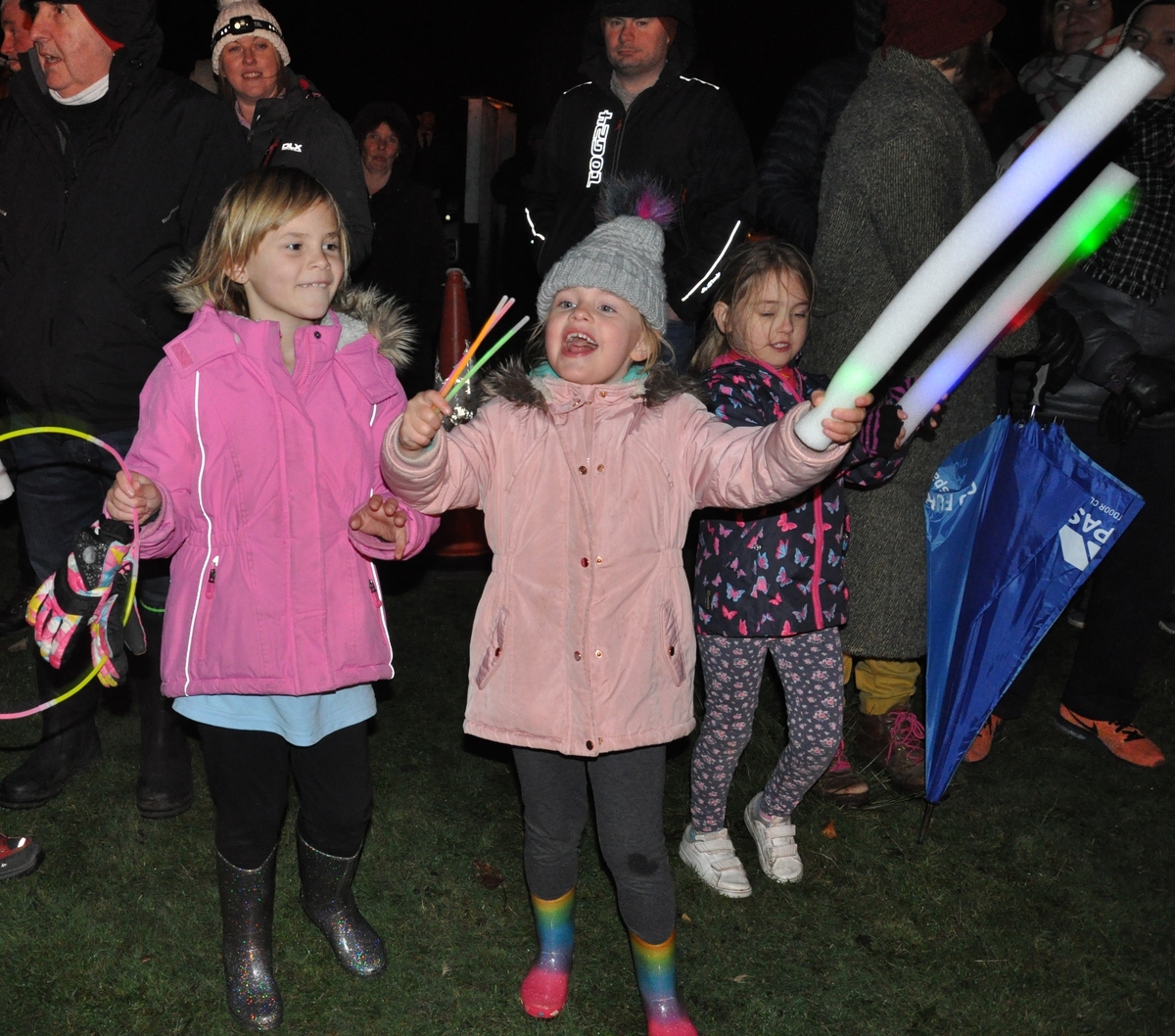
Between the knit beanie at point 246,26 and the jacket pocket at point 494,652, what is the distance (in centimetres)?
255

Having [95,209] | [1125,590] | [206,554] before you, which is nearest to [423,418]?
[206,554]

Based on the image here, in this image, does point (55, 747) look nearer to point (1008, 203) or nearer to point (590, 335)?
point (590, 335)

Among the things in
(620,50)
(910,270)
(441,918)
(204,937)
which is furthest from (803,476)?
(620,50)

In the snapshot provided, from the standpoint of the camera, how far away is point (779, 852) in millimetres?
3355

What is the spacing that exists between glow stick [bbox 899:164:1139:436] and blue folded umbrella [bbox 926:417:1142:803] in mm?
835

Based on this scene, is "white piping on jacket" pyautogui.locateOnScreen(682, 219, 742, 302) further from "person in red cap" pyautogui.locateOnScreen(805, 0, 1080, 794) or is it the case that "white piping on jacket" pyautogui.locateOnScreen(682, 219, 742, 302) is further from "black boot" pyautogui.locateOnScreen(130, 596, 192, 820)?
"black boot" pyautogui.locateOnScreen(130, 596, 192, 820)

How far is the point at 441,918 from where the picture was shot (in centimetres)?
313

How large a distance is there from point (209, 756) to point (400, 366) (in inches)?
41.2

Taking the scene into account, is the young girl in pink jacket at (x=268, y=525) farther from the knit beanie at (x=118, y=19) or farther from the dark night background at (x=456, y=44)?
the dark night background at (x=456, y=44)

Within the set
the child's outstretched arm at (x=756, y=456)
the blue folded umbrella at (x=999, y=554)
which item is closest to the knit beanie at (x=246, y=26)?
the child's outstretched arm at (x=756, y=456)

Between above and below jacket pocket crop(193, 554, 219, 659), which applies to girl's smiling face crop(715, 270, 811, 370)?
above

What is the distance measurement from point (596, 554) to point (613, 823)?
615 millimetres

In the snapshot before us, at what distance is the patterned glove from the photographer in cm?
235

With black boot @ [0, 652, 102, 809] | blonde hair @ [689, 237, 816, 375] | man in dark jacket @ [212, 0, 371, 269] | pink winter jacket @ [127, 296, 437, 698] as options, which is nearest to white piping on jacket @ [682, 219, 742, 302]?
blonde hair @ [689, 237, 816, 375]
